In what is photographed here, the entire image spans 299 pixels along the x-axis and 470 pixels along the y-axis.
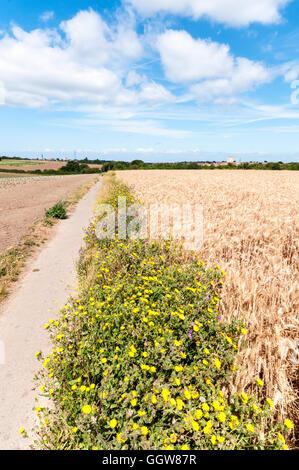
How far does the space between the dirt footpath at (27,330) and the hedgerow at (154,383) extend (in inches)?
14.0

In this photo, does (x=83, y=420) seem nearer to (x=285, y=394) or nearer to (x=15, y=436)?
(x=15, y=436)

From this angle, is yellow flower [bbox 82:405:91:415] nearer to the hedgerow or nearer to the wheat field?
the hedgerow

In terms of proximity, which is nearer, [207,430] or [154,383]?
[207,430]

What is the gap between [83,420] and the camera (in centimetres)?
211

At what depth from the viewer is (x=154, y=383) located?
2.48 meters

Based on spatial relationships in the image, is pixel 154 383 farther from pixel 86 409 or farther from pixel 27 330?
pixel 27 330

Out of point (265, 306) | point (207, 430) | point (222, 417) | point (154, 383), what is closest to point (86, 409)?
point (154, 383)

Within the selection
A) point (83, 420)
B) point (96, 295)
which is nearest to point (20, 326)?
point (96, 295)

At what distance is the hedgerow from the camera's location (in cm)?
209

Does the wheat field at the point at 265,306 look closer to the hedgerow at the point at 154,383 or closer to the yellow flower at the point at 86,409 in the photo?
the hedgerow at the point at 154,383

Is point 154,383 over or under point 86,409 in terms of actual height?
under

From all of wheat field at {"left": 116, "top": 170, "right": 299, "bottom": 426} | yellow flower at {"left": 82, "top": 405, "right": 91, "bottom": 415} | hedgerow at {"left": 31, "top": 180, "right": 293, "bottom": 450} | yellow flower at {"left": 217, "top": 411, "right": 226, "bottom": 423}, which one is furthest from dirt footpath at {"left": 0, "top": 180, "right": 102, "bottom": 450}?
wheat field at {"left": 116, "top": 170, "right": 299, "bottom": 426}

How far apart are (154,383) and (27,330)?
10.5 feet

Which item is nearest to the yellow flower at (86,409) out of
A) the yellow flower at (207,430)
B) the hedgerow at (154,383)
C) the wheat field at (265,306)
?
the hedgerow at (154,383)
